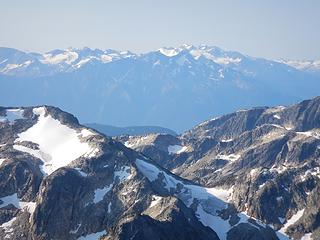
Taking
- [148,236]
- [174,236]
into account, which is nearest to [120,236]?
[148,236]

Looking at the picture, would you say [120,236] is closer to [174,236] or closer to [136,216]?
[136,216]

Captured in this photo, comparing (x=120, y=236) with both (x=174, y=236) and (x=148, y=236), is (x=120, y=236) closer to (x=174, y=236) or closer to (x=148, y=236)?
(x=148, y=236)

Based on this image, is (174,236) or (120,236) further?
(174,236)
